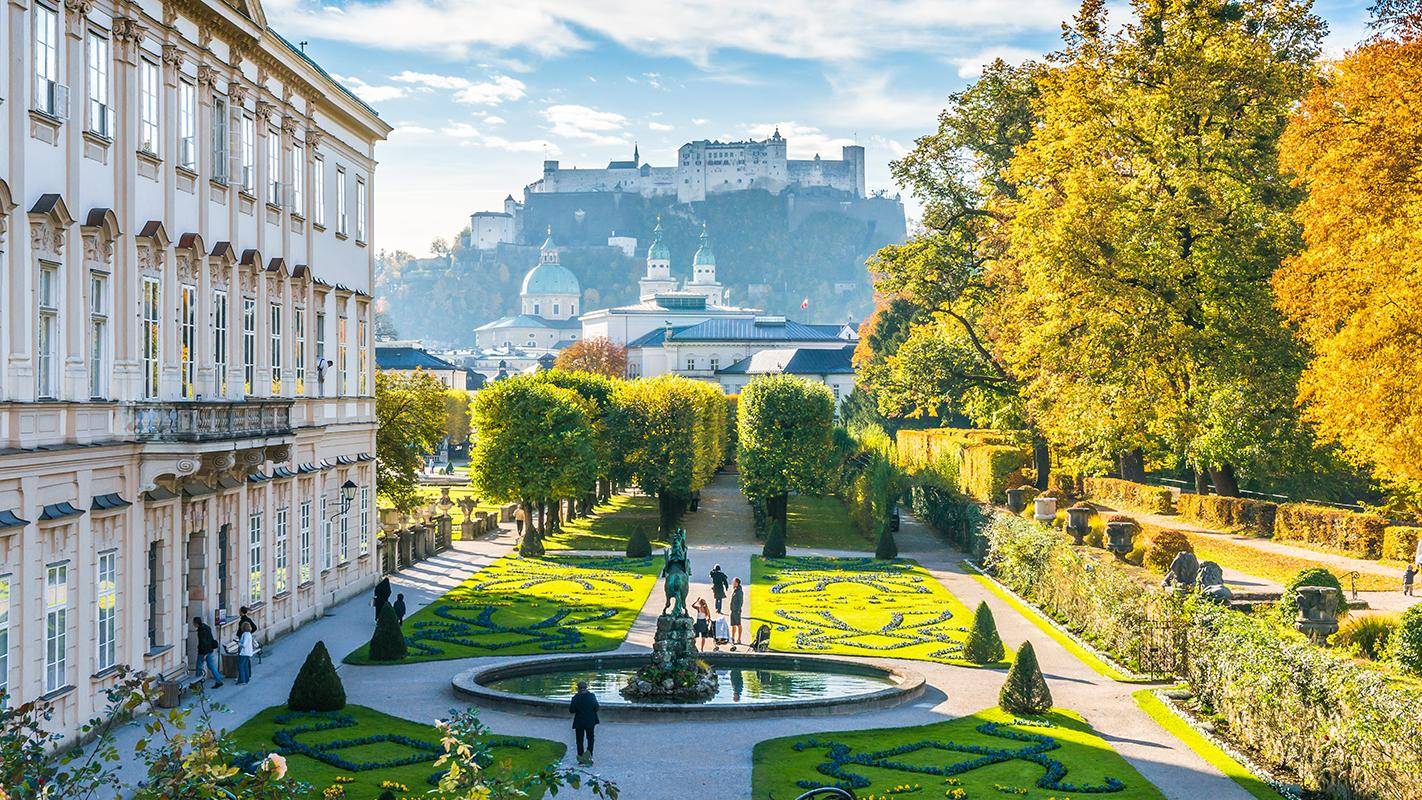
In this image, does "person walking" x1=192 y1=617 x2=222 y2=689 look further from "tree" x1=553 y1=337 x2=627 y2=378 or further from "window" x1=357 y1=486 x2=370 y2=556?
"tree" x1=553 y1=337 x2=627 y2=378

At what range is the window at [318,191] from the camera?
1510 inches

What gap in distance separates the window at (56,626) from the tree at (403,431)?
25.6 metres

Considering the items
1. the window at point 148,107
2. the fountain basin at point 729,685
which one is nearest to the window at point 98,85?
the window at point 148,107

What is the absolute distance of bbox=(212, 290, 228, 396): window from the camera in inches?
1200

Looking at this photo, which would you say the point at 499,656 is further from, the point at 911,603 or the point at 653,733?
the point at 911,603

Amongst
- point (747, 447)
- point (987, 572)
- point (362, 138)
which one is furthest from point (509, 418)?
Answer: point (987, 572)

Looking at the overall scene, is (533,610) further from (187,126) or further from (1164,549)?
(1164,549)

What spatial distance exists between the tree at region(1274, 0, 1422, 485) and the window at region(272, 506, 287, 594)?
2467 cm

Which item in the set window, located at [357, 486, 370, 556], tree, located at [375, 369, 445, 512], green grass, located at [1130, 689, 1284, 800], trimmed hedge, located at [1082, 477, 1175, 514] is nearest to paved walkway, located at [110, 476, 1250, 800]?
green grass, located at [1130, 689, 1284, 800]

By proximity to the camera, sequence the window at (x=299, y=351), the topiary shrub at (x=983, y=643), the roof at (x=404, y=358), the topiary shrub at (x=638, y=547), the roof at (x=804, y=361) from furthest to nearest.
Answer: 1. the roof at (x=804, y=361)
2. the roof at (x=404, y=358)
3. the topiary shrub at (x=638, y=547)
4. the window at (x=299, y=351)
5. the topiary shrub at (x=983, y=643)

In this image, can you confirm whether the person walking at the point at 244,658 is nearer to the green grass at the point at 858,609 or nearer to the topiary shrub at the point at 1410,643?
the green grass at the point at 858,609

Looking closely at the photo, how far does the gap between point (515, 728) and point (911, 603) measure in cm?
1857

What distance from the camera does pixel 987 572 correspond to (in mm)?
48688

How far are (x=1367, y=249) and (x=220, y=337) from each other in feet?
80.9
